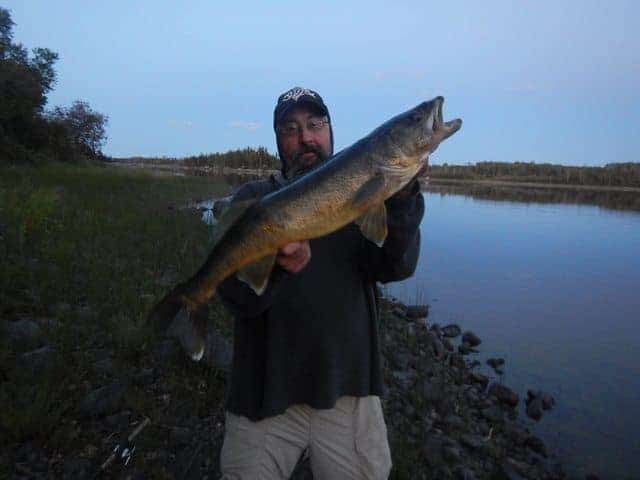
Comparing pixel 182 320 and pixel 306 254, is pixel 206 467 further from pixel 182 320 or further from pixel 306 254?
pixel 306 254

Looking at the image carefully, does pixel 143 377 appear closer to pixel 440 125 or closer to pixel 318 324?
pixel 318 324

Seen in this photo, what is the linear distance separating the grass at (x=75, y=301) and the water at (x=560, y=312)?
5.70 m

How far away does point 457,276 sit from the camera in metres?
16.8

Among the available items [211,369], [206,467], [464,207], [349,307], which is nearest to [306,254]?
[349,307]

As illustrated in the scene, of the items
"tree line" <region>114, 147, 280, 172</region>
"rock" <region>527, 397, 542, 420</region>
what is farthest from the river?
"tree line" <region>114, 147, 280, 172</region>

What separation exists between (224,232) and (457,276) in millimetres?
14696

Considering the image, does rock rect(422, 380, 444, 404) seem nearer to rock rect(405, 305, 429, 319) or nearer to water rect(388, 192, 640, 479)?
water rect(388, 192, 640, 479)

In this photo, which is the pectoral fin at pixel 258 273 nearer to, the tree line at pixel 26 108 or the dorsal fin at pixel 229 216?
the dorsal fin at pixel 229 216

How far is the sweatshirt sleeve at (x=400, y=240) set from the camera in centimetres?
299

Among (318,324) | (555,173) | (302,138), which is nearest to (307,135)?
(302,138)

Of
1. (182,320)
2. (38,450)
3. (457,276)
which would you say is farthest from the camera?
(457,276)

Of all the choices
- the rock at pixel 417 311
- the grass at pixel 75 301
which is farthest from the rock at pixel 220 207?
the rock at pixel 417 311

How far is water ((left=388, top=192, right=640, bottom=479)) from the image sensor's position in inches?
309

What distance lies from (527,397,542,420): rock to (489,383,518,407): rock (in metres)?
0.24
